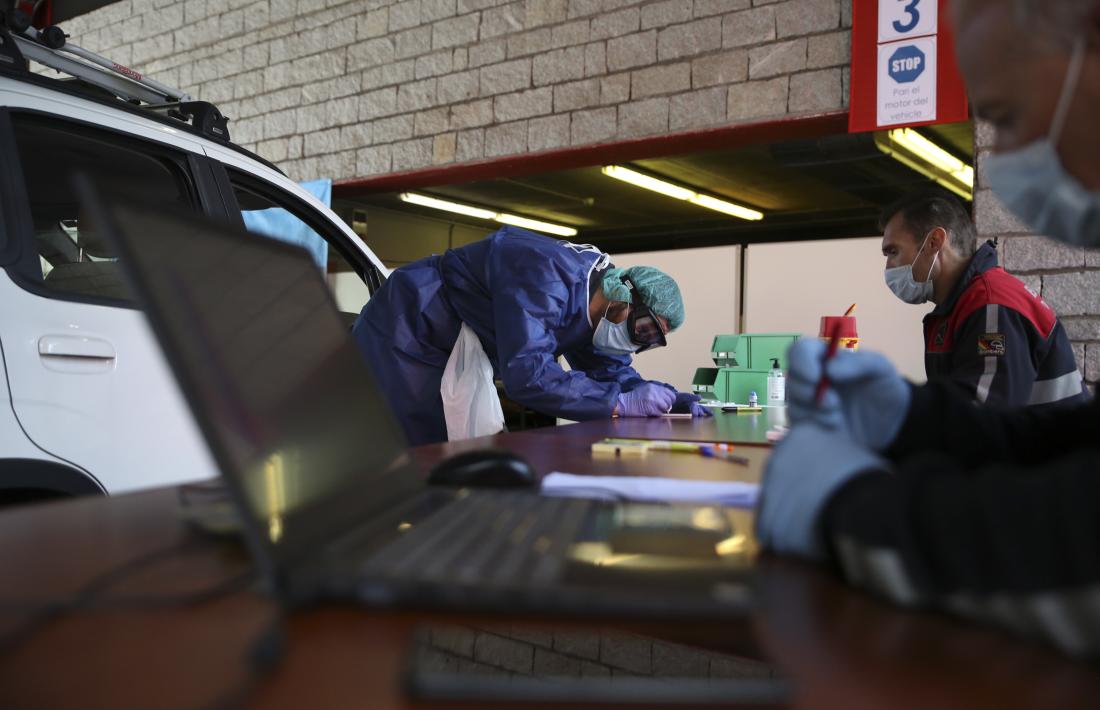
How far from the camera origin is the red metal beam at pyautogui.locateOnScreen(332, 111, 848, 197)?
13.9ft

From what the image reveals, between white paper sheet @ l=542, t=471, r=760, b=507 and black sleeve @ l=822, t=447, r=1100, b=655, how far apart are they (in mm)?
289

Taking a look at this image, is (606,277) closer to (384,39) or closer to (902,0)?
(902,0)

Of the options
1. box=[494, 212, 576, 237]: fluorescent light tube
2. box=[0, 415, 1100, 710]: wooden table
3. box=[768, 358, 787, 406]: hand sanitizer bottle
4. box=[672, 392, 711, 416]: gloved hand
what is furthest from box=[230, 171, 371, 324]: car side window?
box=[494, 212, 576, 237]: fluorescent light tube

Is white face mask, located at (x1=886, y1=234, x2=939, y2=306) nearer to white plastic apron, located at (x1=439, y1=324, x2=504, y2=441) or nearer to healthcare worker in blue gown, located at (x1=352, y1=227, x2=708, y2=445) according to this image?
healthcare worker in blue gown, located at (x1=352, y1=227, x2=708, y2=445)

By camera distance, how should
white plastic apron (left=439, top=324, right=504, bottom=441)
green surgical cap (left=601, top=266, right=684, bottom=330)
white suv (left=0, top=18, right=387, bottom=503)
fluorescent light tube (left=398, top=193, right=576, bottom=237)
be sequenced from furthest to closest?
fluorescent light tube (left=398, top=193, right=576, bottom=237) → green surgical cap (left=601, top=266, right=684, bottom=330) → white plastic apron (left=439, top=324, right=504, bottom=441) → white suv (left=0, top=18, right=387, bottom=503)

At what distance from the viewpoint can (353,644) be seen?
440mm

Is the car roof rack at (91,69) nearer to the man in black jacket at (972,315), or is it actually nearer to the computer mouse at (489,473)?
the computer mouse at (489,473)

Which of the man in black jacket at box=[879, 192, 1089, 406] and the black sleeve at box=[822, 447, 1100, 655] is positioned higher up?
the man in black jacket at box=[879, 192, 1089, 406]

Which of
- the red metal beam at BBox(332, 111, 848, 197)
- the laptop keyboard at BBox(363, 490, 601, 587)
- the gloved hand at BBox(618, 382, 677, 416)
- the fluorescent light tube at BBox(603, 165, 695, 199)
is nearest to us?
the laptop keyboard at BBox(363, 490, 601, 587)

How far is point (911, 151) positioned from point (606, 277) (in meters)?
3.52

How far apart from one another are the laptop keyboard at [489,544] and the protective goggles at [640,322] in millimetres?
1913

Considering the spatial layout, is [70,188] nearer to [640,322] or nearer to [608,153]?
[640,322]

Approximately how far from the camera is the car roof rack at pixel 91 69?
197cm

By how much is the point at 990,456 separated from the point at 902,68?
3516 mm
